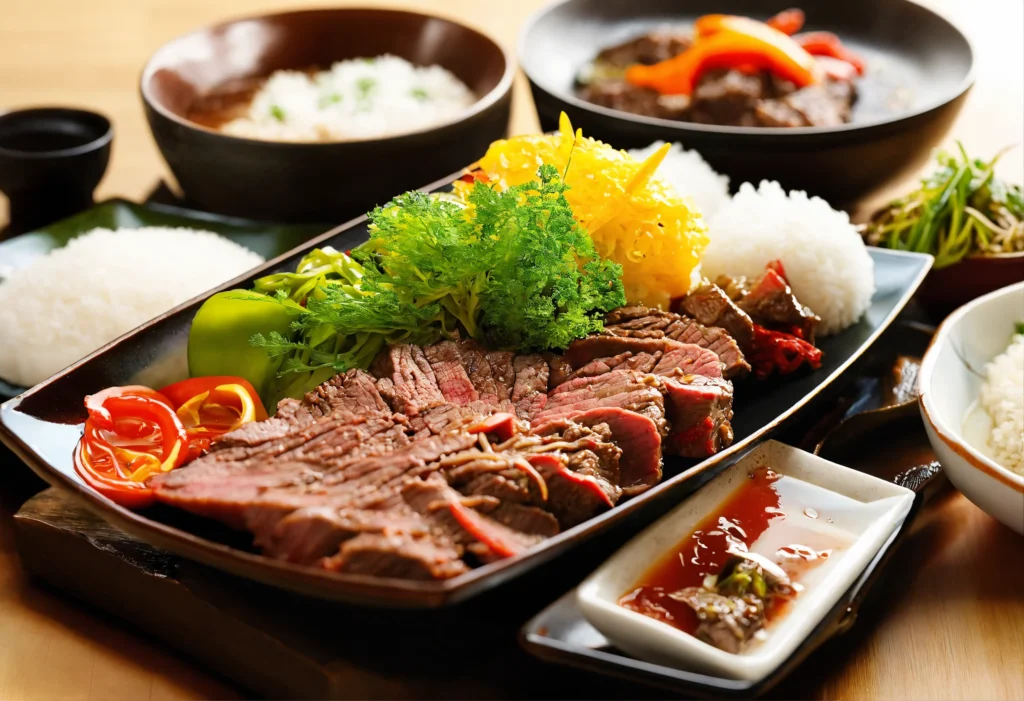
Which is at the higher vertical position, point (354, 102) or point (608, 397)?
point (608, 397)

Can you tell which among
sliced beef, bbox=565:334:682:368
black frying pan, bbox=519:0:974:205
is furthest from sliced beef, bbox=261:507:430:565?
black frying pan, bbox=519:0:974:205

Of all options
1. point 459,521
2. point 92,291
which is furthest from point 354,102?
point 459,521

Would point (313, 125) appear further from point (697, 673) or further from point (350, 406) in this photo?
point (697, 673)

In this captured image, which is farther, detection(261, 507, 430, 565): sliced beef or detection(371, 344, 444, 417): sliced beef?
detection(371, 344, 444, 417): sliced beef

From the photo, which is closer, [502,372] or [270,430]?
[270,430]

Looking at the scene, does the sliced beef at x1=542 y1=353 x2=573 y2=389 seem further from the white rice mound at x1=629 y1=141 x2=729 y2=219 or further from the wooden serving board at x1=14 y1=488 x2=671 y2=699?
the white rice mound at x1=629 y1=141 x2=729 y2=219

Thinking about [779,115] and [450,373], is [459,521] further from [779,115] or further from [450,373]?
[779,115]
